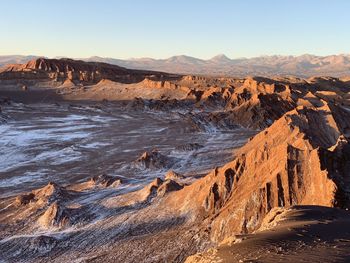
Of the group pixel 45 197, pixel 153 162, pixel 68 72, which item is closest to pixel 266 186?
pixel 45 197

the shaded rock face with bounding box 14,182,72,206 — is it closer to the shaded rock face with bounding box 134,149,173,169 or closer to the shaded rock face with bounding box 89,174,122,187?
the shaded rock face with bounding box 89,174,122,187

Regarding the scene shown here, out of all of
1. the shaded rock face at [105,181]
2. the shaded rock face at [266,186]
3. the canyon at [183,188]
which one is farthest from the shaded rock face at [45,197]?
the shaded rock face at [266,186]

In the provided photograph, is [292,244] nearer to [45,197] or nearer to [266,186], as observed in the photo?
[266,186]

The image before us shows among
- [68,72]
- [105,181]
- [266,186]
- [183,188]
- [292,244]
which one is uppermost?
[292,244]

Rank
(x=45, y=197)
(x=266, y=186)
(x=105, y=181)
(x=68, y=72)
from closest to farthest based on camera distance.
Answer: (x=266, y=186) < (x=45, y=197) < (x=105, y=181) < (x=68, y=72)

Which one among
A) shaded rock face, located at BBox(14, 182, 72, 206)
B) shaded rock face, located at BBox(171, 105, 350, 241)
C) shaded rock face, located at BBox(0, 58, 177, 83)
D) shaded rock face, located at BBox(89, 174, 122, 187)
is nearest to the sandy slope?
shaded rock face, located at BBox(171, 105, 350, 241)

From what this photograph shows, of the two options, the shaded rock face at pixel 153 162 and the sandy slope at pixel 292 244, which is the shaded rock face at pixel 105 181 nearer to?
the shaded rock face at pixel 153 162
